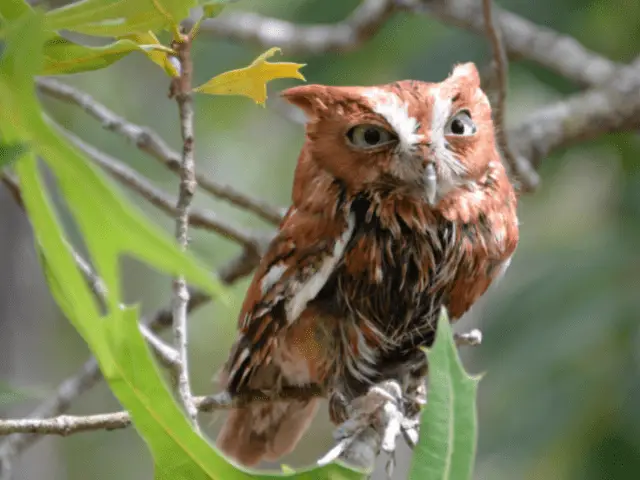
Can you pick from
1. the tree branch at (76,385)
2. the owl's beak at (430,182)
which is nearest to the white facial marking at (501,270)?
the owl's beak at (430,182)

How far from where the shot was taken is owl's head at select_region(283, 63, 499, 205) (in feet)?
6.03

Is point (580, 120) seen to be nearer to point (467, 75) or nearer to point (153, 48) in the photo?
point (467, 75)

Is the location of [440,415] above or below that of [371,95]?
below

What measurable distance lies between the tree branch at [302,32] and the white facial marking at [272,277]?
1590 millimetres

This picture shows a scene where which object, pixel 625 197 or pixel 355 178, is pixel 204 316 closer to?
pixel 625 197

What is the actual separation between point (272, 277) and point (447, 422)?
98cm

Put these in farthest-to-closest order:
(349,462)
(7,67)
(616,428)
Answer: (616,428) → (349,462) → (7,67)

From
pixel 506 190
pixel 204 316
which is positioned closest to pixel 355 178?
pixel 506 190

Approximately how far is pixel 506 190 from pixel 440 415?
3.47ft

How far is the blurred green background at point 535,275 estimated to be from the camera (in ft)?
10.0

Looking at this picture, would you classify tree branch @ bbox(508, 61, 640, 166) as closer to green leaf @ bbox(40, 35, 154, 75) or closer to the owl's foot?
the owl's foot

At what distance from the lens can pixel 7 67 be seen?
813 millimetres

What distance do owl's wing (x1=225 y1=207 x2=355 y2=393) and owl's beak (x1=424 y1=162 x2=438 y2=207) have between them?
7.3 inches

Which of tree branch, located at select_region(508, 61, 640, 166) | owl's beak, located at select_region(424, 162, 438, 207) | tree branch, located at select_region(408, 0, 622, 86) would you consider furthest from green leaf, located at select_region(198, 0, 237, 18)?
tree branch, located at select_region(408, 0, 622, 86)
